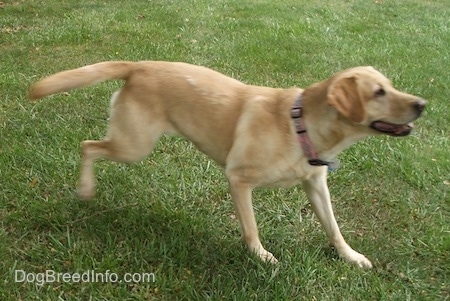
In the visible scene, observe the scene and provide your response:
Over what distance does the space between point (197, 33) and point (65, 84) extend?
14.8 feet

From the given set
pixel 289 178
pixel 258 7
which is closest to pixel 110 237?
pixel 289 178

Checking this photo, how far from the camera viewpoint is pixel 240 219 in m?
3.17

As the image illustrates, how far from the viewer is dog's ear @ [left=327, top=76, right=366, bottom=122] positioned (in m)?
2.72

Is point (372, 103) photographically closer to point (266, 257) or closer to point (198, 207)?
point (266, 257)

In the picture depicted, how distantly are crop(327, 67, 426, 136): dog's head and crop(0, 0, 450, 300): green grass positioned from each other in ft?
2.99

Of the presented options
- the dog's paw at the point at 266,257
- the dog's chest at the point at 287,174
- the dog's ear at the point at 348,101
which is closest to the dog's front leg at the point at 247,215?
the dog's paw at the point at 266,257

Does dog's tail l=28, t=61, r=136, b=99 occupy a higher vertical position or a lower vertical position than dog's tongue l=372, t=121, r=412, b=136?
lower

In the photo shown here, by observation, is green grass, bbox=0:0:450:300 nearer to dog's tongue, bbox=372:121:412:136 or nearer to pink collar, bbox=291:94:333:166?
pink collar, bbox=291:94:333:166

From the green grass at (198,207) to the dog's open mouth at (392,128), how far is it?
0.87m

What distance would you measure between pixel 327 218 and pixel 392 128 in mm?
787

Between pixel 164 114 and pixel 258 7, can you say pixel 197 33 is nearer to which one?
pixel 258 7

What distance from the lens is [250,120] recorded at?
3.11 m

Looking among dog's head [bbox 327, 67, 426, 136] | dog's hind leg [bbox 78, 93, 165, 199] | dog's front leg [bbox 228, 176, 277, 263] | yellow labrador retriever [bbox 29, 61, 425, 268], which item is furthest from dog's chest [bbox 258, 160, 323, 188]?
dog's hind leg [bbox 78, 93, 165, 199]

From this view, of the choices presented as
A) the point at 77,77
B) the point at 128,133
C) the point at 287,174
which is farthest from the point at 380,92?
the point at 77,77
